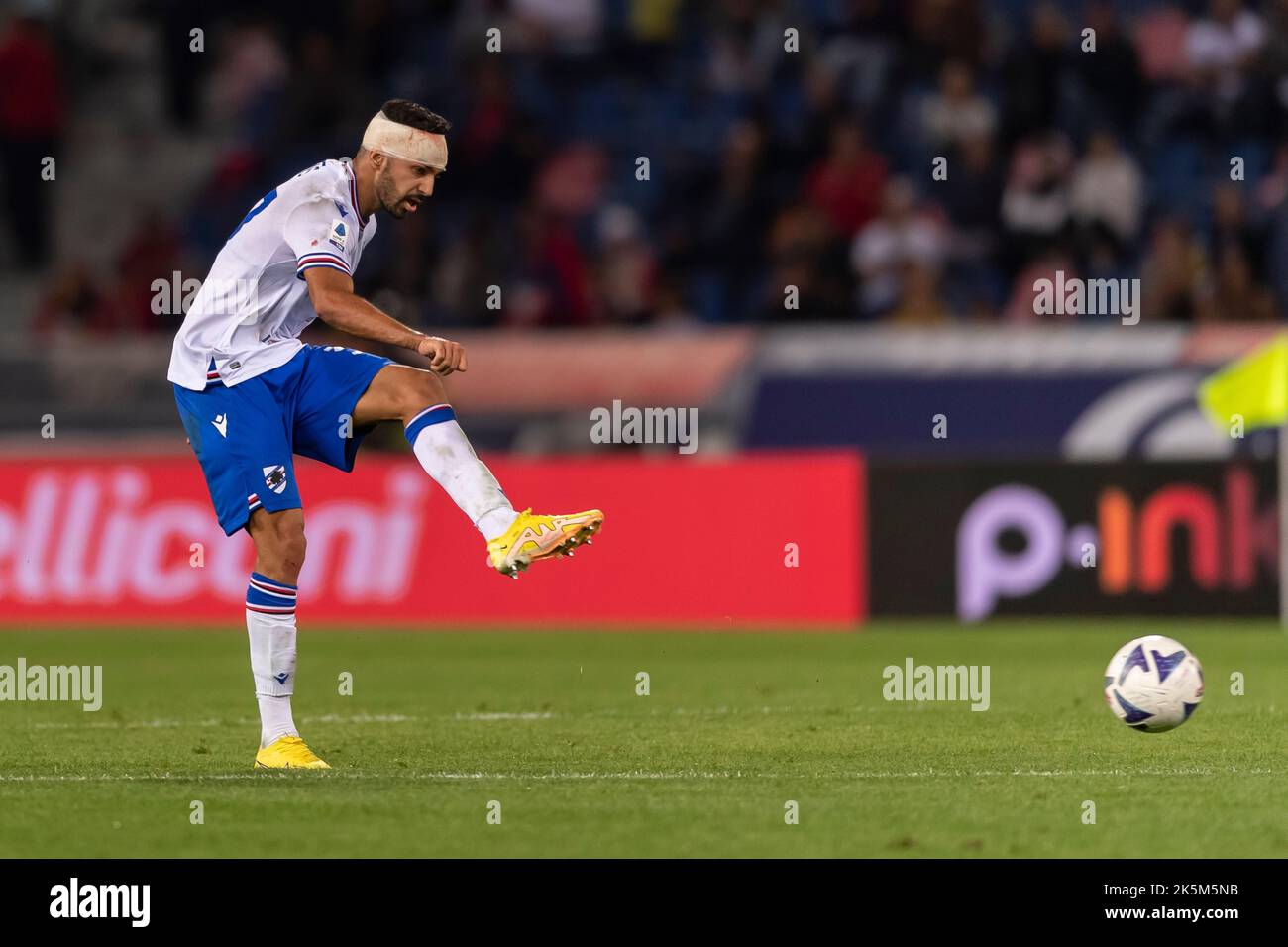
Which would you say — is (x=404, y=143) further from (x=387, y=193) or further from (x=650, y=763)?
(x=650, y=763)

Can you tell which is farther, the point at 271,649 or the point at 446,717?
the point at 446,717

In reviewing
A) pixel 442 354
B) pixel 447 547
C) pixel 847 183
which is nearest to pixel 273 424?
pixel 442 354

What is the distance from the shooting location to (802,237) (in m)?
19.0

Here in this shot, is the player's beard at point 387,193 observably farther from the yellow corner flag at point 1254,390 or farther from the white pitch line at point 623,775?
the yellow corner flag at point 1254,390

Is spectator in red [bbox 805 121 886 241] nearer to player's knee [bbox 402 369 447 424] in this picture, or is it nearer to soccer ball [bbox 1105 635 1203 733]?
soccer ball [bbox 1105 635 1203 733]

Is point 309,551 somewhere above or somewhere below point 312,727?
above

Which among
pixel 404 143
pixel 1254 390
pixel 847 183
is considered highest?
pixel 847 183

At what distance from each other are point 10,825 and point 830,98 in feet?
46.9

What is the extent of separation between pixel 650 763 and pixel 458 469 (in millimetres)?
1254

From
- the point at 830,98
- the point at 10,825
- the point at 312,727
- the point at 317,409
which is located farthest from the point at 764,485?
the point at 10,825

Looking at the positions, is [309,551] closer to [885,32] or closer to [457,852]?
[885,32]

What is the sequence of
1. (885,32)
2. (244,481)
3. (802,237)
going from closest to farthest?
1. (244,481)
2. (802,237)
3. (885,32)

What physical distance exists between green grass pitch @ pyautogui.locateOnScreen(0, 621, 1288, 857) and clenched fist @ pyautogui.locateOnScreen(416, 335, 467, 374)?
139 cm

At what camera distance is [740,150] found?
19.7 meters
